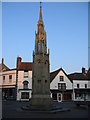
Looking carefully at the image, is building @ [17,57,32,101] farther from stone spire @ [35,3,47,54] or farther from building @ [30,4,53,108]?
stone spire @ [35,3,47,54]

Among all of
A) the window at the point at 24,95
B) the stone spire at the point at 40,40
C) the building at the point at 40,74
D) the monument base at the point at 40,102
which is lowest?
the window at the point at 24,95

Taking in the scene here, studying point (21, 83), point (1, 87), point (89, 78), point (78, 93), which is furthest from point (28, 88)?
point (89, 78)

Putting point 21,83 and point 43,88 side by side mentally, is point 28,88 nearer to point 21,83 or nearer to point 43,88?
point 21,83

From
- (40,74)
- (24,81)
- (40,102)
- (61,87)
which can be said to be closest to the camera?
(40,102)

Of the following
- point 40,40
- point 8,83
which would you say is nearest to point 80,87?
point 8,83

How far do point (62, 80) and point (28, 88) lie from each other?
9.33 meters

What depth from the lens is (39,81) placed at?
1967 cm

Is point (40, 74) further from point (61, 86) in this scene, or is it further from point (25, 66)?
point (25, 66)

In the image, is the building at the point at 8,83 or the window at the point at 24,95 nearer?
the window at the point at 24,95

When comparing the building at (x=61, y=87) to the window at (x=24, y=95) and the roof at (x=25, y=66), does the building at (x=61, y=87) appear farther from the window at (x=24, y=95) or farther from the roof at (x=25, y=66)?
the roof at (x=25, y=66)

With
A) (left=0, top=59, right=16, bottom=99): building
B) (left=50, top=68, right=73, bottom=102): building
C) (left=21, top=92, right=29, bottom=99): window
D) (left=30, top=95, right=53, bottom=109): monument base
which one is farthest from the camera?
(left=0, top=59, right=16, bottom=99): building

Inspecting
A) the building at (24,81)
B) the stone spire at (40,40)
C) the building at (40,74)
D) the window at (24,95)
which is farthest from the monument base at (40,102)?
the window at (24,95)

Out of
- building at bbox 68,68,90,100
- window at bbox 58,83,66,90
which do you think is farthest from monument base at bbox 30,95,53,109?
building at bbox 68,68,90,100

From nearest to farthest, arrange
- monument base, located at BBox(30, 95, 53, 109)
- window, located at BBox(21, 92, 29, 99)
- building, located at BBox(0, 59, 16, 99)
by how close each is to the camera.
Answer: monument base, located at BBox(30, 95, 53, 109), window, located at BBox(21, 92, 29, 99), building, located at BBox(0, 59, 16, 99)
